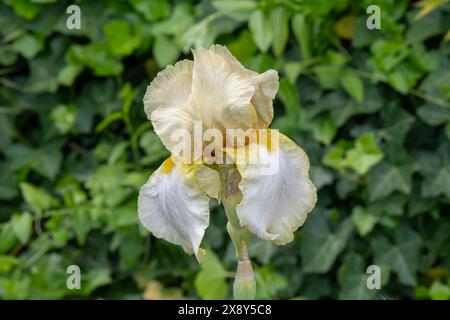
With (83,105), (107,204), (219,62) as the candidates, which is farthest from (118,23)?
(219,62)

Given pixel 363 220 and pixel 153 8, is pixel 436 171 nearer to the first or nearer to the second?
pixel 363 220

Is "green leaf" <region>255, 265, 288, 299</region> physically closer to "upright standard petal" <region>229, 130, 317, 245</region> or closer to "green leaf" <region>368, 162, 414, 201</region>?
"green leaf" <region>368, 162, 414, 201</region>

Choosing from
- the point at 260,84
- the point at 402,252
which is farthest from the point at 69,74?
the point at 260,84

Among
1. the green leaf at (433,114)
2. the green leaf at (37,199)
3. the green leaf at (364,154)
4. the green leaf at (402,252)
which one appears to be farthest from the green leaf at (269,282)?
the green leaf at (37,199)

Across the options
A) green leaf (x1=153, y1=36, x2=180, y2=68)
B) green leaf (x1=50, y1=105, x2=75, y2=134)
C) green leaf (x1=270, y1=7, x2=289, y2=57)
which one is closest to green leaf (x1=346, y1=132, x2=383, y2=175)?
green leaf (x1=270, y1=7, x2=289, y2=57)

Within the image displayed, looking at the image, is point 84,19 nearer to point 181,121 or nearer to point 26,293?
point 26,293
